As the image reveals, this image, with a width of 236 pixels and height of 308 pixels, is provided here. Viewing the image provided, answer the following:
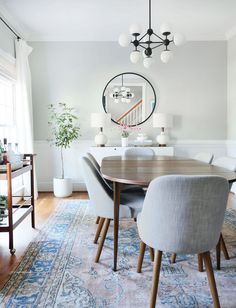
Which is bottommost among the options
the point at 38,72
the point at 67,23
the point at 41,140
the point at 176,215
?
the point at 176,215

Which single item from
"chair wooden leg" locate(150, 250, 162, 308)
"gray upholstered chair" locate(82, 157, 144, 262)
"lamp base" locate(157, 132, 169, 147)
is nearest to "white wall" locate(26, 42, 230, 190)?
"lamp base" locate(157, 132, 169, 147)

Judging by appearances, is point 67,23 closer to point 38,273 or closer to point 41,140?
point 41,140

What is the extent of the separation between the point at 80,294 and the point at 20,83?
332cm

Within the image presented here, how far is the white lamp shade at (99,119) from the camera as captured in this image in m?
4.41

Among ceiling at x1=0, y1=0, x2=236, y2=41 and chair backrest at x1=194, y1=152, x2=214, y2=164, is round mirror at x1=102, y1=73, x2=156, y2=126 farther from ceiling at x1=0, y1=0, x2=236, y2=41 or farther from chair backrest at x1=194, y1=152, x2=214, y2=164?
chair backrest at x1=194, y1=152, x2=214, y2=164

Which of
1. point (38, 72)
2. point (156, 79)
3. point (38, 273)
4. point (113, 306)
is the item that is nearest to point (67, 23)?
point (38, 72)

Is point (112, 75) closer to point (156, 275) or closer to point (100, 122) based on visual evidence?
point (100, 122)

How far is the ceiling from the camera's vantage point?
3.48m

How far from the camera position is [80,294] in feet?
5.79

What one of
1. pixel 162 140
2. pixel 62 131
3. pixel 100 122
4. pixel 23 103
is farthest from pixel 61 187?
pixel 162 140

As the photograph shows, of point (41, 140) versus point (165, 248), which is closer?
point (165, 248)

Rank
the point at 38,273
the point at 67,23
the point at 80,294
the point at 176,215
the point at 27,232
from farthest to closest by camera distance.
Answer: the point at 67,23
the point at 27,232
the point at 38,273
the point at 80,294
the point at 176,215

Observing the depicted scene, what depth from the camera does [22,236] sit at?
9.18 ft

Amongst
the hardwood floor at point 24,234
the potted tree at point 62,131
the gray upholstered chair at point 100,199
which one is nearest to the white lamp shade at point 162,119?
the potted tree at point 62,131
